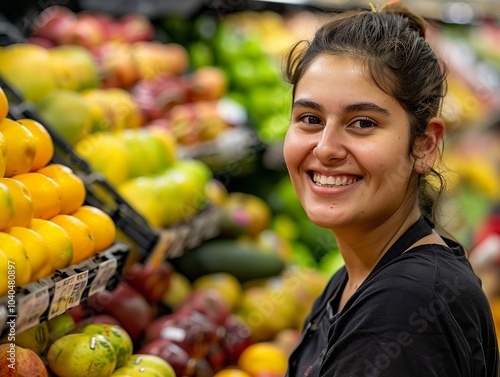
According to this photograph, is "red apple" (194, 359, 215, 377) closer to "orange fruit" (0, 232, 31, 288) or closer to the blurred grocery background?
the blurred grocery background

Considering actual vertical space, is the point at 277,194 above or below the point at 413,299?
below

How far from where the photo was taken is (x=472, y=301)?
1343 millimetres

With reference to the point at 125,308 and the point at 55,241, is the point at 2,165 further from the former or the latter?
the point at 125,308

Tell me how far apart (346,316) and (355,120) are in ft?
1.23

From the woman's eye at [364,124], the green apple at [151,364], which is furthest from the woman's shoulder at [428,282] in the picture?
the green apple at [151,364]

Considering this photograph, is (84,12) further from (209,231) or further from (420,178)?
(420,178)

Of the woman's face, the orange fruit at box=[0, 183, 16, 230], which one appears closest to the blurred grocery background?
the orange fruit at box=[0, 183, 16, 230]

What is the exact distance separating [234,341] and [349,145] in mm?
1070

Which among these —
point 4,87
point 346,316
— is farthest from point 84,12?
point 346,316

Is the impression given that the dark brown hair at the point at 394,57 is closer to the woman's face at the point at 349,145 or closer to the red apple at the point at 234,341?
the woman's face at the point at 349,145

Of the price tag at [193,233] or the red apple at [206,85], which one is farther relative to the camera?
the red apple at [206,85]

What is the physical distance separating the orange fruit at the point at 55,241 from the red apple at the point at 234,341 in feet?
3.07

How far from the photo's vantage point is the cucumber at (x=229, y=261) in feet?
9.44

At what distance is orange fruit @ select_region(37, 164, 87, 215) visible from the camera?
1564 millimetres
